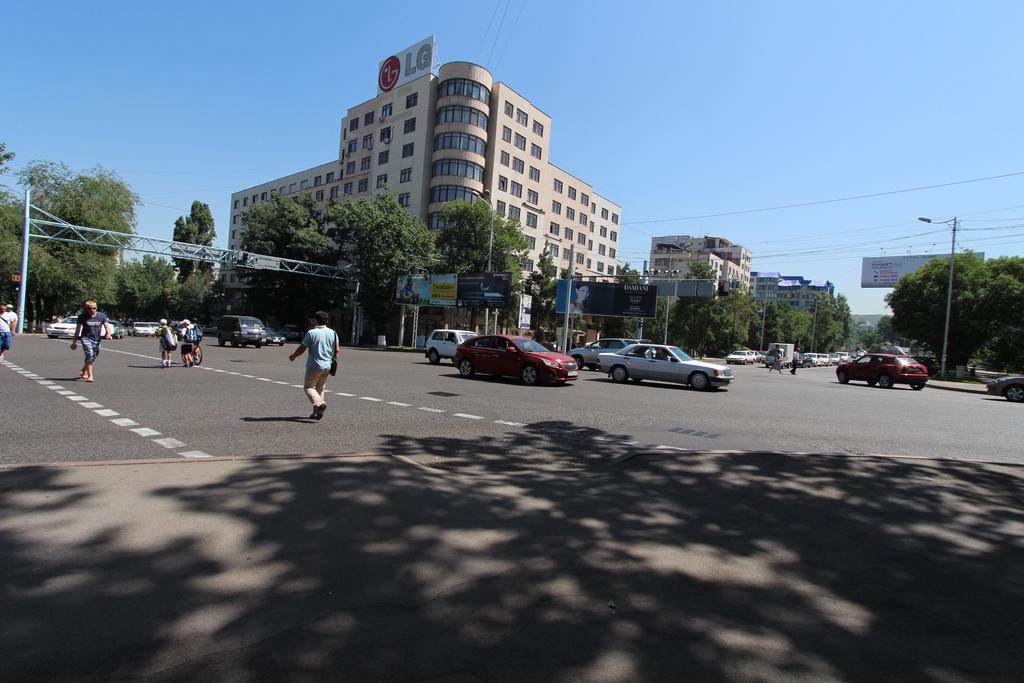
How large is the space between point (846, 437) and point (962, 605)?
6.62m

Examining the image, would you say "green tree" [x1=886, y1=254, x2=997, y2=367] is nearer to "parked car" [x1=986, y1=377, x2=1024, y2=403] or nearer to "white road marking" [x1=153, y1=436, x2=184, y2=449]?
"parked car" [x1=986, y1=377, x2=1024, y2=403]

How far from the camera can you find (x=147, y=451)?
5.97 m

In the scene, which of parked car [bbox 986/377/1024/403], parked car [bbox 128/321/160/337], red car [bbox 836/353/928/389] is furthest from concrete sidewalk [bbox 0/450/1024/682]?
parked car [bbox 128/321/160/337]

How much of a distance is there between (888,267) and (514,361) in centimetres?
4819

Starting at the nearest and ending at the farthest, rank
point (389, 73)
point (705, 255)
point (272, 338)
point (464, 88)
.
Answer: point (272, 338), point (464, 88), point (389, 73), point (705, 255)

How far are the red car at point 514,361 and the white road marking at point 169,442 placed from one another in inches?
441

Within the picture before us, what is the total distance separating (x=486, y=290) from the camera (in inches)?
1544

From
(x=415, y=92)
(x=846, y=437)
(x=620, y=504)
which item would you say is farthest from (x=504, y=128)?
(x=620, y=504)

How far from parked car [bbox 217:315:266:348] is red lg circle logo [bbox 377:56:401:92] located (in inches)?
1474

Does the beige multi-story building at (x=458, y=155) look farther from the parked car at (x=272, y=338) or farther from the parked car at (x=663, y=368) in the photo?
the parked car at (x=663, y=368)

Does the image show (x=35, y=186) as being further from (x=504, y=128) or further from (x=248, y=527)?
(x=248, y=527)

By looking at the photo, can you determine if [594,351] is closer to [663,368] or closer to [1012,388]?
[663,368]

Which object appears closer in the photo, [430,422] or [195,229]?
[430,422]

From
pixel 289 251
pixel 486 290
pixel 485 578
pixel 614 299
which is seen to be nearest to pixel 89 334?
pixel 485 578
